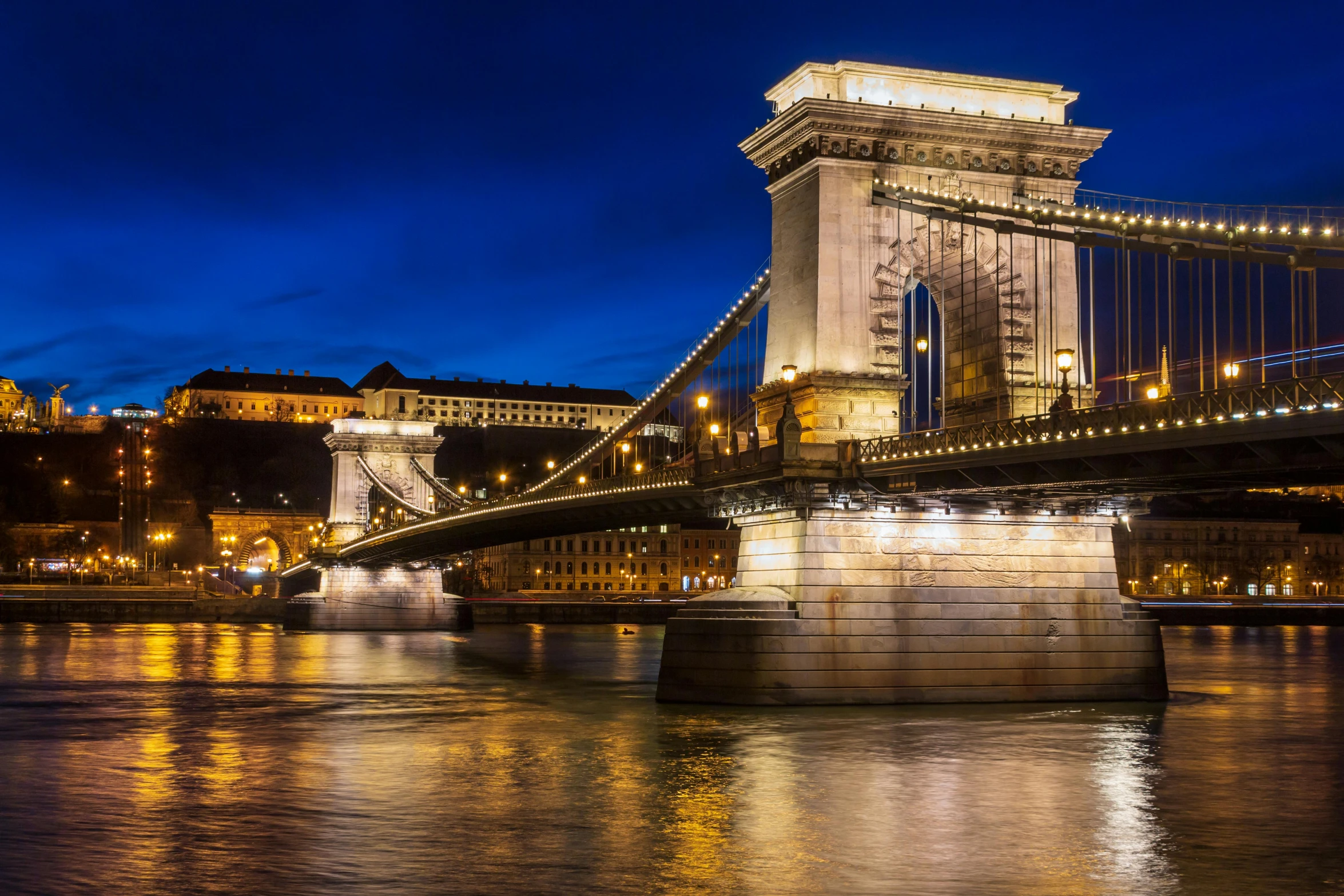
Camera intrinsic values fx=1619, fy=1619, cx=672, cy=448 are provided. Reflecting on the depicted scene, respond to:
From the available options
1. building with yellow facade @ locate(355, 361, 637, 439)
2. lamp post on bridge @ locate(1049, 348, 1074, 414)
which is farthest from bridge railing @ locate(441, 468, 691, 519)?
building with yellow facade @ locate(355, 361, 637, 439)

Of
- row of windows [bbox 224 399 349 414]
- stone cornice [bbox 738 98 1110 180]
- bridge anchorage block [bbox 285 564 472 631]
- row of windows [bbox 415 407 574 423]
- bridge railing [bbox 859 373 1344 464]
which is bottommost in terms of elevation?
bridge anchorage block [bbox 285 564 472 631]

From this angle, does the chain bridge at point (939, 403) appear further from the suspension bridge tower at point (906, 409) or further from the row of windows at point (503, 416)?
the row of windows at point (503, 416)

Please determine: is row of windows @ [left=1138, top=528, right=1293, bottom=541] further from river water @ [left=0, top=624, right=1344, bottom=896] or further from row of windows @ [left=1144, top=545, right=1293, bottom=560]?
river water @ [left=0, top=624, right=1344, bottom=896]

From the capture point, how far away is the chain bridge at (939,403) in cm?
2964

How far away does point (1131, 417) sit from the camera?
80.2ft

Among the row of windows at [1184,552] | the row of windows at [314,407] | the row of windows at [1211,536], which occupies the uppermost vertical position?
the row of windows at [314,407]

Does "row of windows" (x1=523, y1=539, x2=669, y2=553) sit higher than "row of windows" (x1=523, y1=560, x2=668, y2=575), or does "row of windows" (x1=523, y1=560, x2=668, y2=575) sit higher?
"row of windows" (x1=523, y1=539, x2=669, y2=553)

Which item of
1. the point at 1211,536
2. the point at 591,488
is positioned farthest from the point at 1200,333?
the point at 1211,536

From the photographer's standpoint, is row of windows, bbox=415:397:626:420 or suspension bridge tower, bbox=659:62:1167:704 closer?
suspension bridge tower, bbox=659:62:1167:704

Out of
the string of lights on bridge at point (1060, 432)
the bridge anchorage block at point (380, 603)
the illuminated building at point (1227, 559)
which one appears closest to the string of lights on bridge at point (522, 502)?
the bridge anchorage block at point (380, 603)

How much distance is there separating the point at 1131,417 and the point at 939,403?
522 inches

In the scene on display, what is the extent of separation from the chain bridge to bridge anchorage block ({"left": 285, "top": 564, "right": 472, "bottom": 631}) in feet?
139

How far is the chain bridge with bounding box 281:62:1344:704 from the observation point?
29641 mm

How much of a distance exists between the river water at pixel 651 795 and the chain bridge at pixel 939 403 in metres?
1.37
